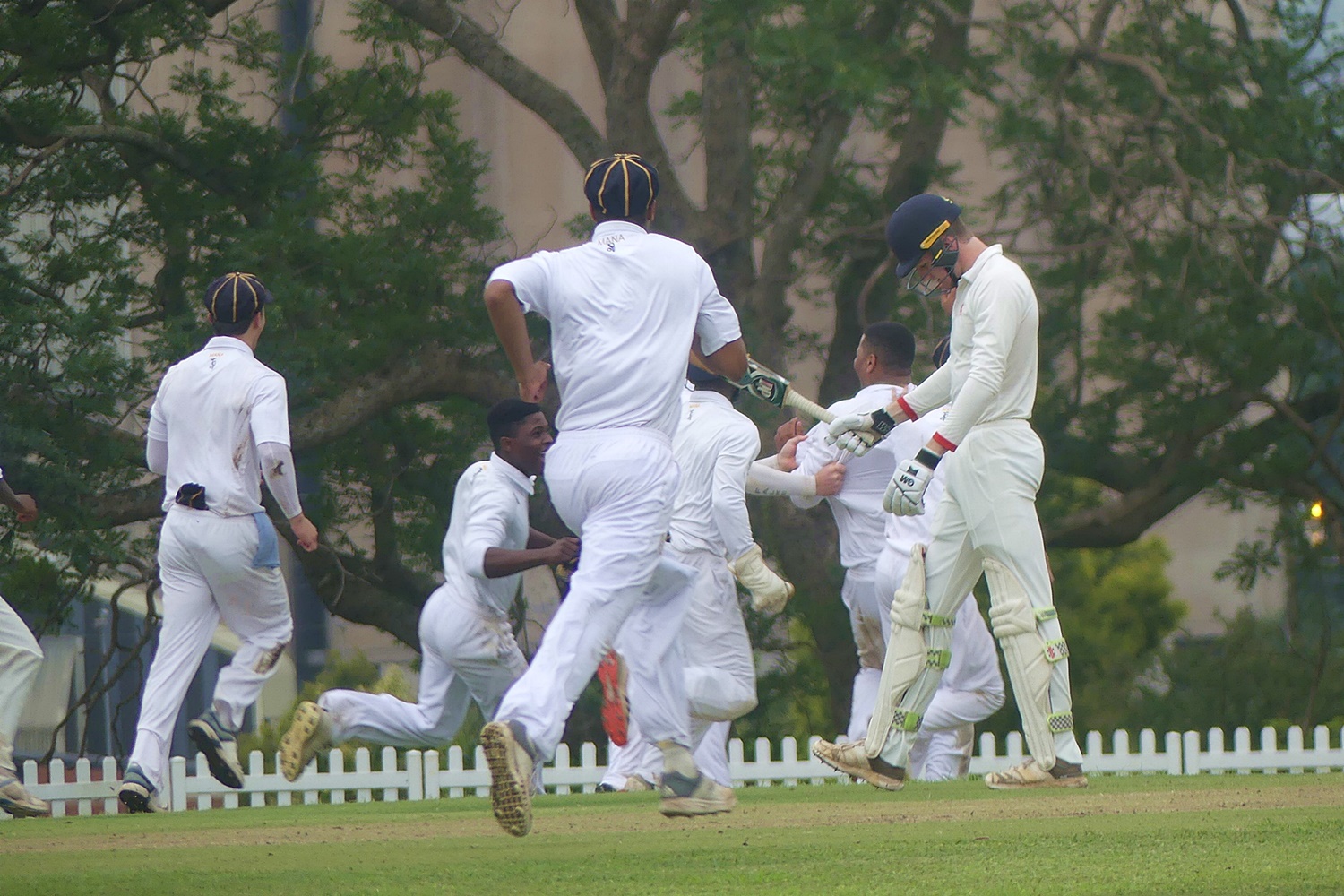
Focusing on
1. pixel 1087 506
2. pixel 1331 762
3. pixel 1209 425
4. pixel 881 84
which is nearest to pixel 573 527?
pixel 881 84

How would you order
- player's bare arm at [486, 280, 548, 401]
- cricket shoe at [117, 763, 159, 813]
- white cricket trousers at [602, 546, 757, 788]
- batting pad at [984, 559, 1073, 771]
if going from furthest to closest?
1. white cricket trousers at [602, 546, 757, 788]
2. cricket shoe at [117, 763, 159, 813]
3. batting pad at [984, 559, 1073, 771]
4. player's bare arm at [486, 280, 548, 401]

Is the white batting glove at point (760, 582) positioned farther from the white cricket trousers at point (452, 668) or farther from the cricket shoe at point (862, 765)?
the white cricket trousers at point (452, 668)

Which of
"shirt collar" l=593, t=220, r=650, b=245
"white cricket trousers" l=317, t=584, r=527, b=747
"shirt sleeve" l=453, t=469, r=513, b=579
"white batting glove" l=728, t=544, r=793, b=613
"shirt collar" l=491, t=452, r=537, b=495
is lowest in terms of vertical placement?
"white cricket trousers" l=317, t=584, r=527, b=747

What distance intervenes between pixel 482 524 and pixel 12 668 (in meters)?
2.18

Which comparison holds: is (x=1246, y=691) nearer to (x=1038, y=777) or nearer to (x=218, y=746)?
(x=1038, y=777)

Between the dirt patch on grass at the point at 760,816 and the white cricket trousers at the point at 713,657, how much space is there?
1.06m

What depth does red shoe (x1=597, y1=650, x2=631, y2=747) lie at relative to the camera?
890 cm

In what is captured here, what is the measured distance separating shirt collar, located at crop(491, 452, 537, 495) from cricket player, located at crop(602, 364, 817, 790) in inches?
38.2

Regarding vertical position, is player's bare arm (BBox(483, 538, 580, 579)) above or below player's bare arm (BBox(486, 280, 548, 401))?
below

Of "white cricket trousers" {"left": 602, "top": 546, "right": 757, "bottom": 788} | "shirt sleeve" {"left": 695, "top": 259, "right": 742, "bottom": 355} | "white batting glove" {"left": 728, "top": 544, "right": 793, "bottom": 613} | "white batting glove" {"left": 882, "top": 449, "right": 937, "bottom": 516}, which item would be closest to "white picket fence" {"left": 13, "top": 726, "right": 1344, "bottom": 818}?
"white cricket trousers" {"left": 602, "top": 546, "right": 757, "bottom": 788}

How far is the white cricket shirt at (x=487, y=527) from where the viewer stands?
7332mm

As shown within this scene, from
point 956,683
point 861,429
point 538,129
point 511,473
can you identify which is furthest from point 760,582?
point 538,129

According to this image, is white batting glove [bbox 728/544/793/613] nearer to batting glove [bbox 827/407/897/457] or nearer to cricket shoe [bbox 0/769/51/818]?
batting glove [bbox 827/407/897/457]

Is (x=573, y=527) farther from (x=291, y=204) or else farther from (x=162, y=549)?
(x=291, y=204)
